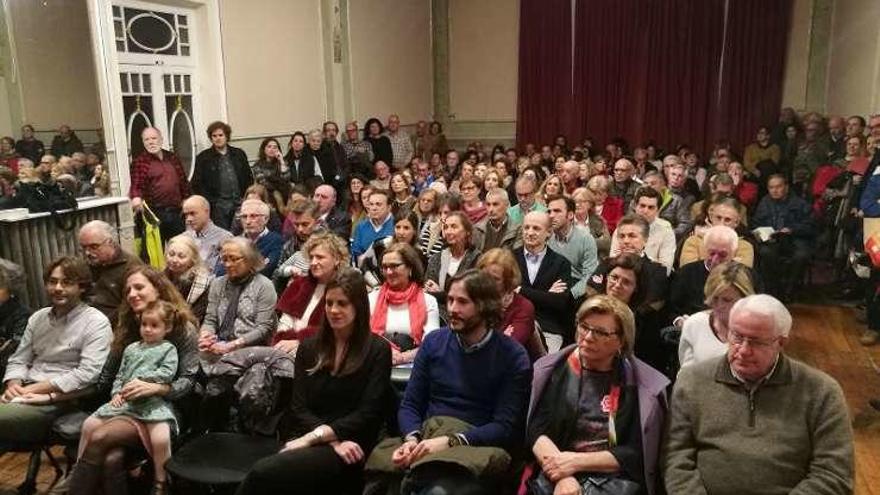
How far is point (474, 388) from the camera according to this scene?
8.06ft

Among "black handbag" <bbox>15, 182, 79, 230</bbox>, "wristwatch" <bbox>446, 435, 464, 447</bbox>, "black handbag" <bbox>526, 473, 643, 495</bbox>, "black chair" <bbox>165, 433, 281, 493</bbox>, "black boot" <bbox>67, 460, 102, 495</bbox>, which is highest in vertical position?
"black handbag" <bbox>15, 182, 79, 230</bbox>

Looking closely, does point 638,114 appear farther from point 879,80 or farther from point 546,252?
point 546,252

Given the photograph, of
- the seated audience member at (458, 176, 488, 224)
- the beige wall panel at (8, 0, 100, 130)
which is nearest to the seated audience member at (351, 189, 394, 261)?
the seated audience member at (458, 176, 488, 224)

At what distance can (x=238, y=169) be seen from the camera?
6230mm

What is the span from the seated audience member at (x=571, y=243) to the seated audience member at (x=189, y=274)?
72.0 inches

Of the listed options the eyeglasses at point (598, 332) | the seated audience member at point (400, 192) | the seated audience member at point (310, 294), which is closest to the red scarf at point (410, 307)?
the seated audience member at point (310, 294)

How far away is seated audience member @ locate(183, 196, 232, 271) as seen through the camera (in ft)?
13.5

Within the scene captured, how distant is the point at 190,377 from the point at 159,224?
316 centimetres

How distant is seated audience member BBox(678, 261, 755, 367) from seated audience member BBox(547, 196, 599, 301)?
131 cm

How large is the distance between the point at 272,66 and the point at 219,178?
6.00ft

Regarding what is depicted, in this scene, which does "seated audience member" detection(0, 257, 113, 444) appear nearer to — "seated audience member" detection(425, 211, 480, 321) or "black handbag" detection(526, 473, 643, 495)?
"seated audience member" detection(425, 211, 480, 321)

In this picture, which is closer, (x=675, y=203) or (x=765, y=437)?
(x=765, y=437)

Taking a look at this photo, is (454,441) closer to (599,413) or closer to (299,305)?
(599,413)

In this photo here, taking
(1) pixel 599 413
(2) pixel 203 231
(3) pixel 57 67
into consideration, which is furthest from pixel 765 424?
(3) pixel 57 67
